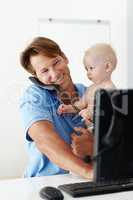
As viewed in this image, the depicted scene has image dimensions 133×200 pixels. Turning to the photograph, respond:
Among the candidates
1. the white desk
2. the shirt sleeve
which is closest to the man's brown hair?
the shirt sleeve

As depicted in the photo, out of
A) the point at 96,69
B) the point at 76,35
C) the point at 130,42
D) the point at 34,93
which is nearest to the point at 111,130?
the point at 34,93

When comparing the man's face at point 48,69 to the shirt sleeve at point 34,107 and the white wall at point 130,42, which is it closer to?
the shirt sleeve at point 34,107

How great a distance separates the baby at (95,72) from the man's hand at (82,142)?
99 millimetres

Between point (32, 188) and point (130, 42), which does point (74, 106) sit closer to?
point (130, 42)

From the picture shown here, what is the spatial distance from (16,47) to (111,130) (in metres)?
1.30

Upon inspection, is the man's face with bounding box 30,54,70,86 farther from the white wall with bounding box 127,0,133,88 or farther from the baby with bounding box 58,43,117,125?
the white wall with bounding box 127,0,133,88

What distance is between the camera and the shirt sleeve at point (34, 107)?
2.19 meters

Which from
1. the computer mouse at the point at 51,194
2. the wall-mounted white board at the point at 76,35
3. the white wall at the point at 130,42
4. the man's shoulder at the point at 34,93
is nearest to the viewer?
the computer mouse at the point at 51,194

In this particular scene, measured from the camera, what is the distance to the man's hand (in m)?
2.14

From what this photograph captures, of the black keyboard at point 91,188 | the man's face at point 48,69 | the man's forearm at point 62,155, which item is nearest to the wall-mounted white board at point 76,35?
the man's face at point 48,69

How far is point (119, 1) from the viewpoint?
8.95 ft

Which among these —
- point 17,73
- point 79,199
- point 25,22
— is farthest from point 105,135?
point 25,22

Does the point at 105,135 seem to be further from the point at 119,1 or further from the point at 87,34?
the point at 119,1

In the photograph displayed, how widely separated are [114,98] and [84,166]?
715mm
